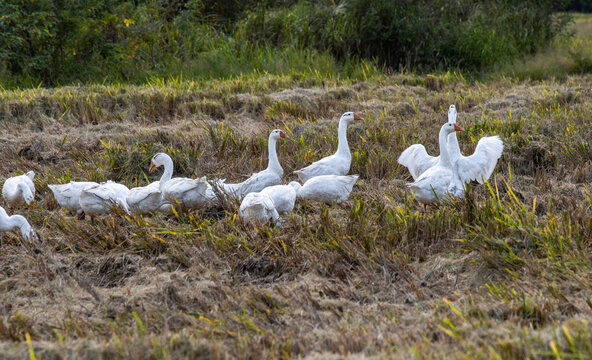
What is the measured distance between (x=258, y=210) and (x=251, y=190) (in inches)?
42.4

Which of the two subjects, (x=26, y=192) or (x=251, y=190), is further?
(x=251, y=190)

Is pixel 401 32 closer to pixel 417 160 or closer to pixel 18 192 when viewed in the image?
pixel 417 160

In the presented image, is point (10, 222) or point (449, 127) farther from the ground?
point (449, 127)

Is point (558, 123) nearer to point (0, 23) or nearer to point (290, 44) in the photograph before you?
point (290, 44)

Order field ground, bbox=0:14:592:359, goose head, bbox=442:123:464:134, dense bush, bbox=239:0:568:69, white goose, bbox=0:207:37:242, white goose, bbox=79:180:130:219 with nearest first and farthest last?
field ground, bbox=0:14:592:359
white goose, bbox=0:207:37:242
white goose, bbox=79:180:130:219
goose head, bbox=442:123:464:134
dense bush, bbox=239:0:568:69

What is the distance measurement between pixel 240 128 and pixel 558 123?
3.77 metres

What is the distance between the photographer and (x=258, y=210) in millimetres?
5273

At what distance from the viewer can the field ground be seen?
3492mm

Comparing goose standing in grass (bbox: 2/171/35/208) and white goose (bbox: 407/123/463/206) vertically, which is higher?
white goose (bbox: 407/123/463/206)

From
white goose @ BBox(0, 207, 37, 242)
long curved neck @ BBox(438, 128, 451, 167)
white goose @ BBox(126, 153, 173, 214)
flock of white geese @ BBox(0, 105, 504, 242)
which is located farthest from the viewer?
long curved neck @ BBox(438, 128, 451, 167)

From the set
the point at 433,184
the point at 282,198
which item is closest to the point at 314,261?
the point at 282,198

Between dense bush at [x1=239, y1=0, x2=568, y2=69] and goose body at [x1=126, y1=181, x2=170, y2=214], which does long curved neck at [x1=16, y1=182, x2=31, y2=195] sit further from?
dense bush at [x1=239, y1=0, x2=568, y2=69]

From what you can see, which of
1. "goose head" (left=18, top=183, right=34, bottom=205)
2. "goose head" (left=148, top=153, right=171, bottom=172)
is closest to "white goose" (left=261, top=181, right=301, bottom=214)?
"goose head" (left=148, top=153, right=171, bottom=172)

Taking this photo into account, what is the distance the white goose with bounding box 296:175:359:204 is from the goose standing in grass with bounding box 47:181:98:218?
1866 mm
